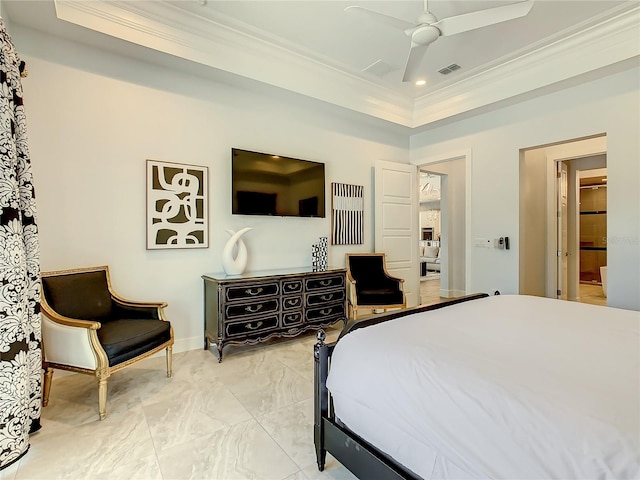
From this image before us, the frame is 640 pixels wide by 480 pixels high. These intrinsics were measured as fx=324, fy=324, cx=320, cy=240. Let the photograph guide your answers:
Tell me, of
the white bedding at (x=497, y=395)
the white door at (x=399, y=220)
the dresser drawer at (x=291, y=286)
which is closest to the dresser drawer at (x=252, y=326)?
the dresser drawer at (x=291, y=286)

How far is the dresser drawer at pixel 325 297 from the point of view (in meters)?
3.66

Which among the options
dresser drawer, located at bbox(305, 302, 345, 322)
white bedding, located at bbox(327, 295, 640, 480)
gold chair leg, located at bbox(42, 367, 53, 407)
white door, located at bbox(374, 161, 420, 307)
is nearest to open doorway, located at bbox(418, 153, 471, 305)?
white door, located at bbox(374, 161, 420, 307)

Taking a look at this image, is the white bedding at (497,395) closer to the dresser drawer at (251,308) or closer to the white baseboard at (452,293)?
the dresser drawer at (251,308)

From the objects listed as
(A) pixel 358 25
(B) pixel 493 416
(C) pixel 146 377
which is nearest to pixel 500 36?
(A) pixel 358 25

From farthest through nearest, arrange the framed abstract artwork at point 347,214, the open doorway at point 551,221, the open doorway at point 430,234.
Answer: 1. the open doorway at point 430,234
2. the open doorway at point 551,221
3. the framed abstract artwork at point 347,214

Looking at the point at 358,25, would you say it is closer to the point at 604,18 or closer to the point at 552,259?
the point at 604,18

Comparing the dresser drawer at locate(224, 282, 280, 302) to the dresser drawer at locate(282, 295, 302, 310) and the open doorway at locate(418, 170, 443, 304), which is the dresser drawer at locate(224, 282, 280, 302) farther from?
the open doorway at locate(418, 170, 443, 304)

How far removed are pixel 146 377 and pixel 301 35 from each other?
3.50m

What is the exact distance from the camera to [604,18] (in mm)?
3008

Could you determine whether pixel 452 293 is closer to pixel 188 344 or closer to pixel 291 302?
pixel 291 302

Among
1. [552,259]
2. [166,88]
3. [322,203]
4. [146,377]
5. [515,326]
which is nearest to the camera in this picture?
[515,326]

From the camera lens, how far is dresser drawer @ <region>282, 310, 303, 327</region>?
344cm

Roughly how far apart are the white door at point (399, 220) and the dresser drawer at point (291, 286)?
167 cm

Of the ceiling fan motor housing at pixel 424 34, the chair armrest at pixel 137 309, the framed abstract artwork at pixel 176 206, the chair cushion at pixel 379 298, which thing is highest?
the ceiling fan motor housing at pixel 424 34
